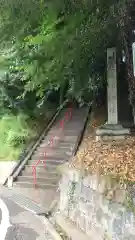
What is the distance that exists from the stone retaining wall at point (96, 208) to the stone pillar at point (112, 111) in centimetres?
176

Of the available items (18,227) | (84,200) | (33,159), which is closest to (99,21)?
(84,200)

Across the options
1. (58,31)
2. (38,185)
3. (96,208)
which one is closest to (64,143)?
(38,185)

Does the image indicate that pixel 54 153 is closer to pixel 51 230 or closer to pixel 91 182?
pixel 51 230

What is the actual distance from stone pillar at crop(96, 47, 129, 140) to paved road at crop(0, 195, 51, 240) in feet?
9.05

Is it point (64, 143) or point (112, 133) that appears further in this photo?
point (64, 143)

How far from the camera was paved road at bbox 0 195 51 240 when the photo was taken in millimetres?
7225

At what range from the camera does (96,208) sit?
21.3ft

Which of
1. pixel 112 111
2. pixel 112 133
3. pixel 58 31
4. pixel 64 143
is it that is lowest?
pixel 64 143

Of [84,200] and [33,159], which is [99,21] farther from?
[33,159]

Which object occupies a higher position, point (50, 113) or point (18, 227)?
point (50, 113)

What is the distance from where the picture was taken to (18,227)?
313 inches

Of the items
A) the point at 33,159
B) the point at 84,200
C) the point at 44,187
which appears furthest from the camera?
the point at 33,159

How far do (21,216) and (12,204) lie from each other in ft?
4.85

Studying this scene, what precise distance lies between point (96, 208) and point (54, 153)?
27.3 feet
